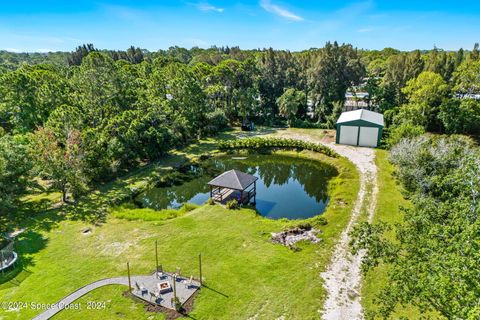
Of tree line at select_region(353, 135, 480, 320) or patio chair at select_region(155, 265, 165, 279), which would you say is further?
patio chair at select_region(155, 265, 165, 279)

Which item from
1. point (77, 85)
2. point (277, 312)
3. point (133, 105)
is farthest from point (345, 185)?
point (77, 85)

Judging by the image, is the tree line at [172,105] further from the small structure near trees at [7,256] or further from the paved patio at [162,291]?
the paved patio at [162,291]

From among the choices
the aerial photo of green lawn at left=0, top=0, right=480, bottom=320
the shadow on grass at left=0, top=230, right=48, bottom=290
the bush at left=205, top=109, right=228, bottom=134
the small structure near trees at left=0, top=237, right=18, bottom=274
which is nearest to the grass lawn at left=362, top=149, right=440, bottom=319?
the aerial photo of green lawn at left=0, top=0, right=480, bottom=320

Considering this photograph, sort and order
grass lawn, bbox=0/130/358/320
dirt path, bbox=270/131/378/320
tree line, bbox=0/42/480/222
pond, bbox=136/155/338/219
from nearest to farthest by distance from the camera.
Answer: dirt path, bbox=270/131/378/320 < grass lawn, bbox=0/130/358/320 < pond, bbox=136/155/338/219 < tree line, bbox=0/42/480/222

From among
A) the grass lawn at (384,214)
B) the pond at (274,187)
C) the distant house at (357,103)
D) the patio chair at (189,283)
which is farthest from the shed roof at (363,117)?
the patio chair at (189,283)

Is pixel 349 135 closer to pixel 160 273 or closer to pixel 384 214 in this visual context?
pixel 384 214

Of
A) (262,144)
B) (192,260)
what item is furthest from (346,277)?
(262,144)

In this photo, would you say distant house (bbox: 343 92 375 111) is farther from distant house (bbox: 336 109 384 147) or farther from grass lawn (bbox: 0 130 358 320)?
grass lawn (bbox: 0 130 358 320)
